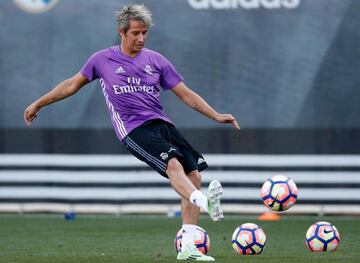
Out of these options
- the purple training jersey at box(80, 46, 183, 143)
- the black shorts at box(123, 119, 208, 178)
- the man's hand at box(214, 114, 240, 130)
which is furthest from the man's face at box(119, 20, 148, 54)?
the man's hand at box(214, 114, 240, 130)

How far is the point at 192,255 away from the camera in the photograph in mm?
8992

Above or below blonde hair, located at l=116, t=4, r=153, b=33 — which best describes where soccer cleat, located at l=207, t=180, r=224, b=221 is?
below

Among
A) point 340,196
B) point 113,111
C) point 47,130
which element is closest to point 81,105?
point 47,130

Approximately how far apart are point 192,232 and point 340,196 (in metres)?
6.43

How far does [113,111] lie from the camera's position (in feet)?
31.1

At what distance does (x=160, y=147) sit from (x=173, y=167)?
23 centimetres

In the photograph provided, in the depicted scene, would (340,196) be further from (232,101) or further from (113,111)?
(113,111)

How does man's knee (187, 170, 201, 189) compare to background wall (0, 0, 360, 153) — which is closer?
man's knee (187, 170, 201, 189)

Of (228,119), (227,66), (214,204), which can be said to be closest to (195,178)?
(228,119)

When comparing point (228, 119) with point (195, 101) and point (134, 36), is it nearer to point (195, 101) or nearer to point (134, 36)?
point (195, 101)

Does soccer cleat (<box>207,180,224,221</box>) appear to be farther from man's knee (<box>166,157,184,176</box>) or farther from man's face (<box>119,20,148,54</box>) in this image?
man's face (<box>119,20,148,54</box>)

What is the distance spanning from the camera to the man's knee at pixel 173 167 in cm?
890

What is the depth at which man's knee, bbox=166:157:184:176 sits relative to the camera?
890 cm

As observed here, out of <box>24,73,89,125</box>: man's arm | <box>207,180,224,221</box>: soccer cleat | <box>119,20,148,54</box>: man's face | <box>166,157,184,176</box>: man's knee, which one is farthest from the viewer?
<box>24,73,89,125</box>: man's arm
